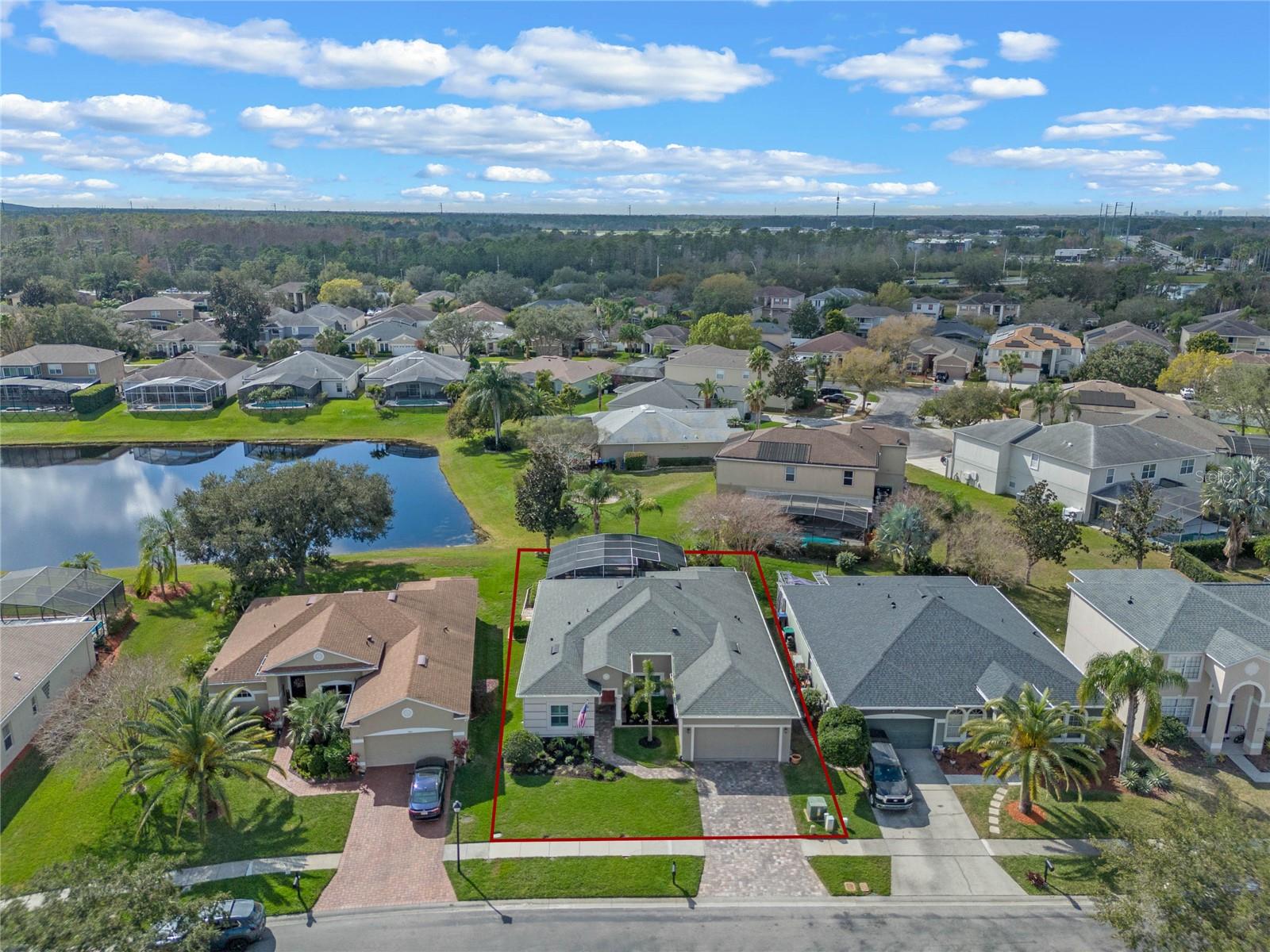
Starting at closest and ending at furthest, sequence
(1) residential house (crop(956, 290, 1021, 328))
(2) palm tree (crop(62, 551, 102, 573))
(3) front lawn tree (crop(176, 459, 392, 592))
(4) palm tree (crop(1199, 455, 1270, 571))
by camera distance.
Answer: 1. (3) front lawn tree (crop(176, 459, 392, 592))
2. (2) palm tree (crop(62, 551, 102, 573))
3. (4) palm tree (crop(1199, 455, 1270, 571))
4. (1) residential house (crop(956, 290, 1021, 328))

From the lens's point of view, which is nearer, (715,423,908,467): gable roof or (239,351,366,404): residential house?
(715,423,908,467): gable roof

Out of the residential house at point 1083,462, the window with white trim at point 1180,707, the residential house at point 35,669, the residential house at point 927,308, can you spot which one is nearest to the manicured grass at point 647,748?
the window with white trim at point 1180,707

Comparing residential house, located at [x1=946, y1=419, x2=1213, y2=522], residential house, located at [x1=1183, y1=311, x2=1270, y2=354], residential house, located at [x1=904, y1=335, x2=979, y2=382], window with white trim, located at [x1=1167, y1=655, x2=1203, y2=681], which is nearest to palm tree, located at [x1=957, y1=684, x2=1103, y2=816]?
window with white trim, located at [x1=1167, y1=655, x2=1203, y2=681]

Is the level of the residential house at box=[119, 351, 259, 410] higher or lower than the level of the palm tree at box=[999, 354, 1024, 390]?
lower

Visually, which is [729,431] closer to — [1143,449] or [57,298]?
[1143,449]

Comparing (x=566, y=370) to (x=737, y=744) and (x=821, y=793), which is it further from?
(x=821, y=793)

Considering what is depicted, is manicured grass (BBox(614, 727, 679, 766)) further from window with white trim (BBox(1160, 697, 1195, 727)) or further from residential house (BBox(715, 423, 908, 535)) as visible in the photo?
residential house (BBox(715, 423, 908, 535))

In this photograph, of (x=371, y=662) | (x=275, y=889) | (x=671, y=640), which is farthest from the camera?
(x=671, y=640)

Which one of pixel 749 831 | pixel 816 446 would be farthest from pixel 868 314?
pixel 749 831
